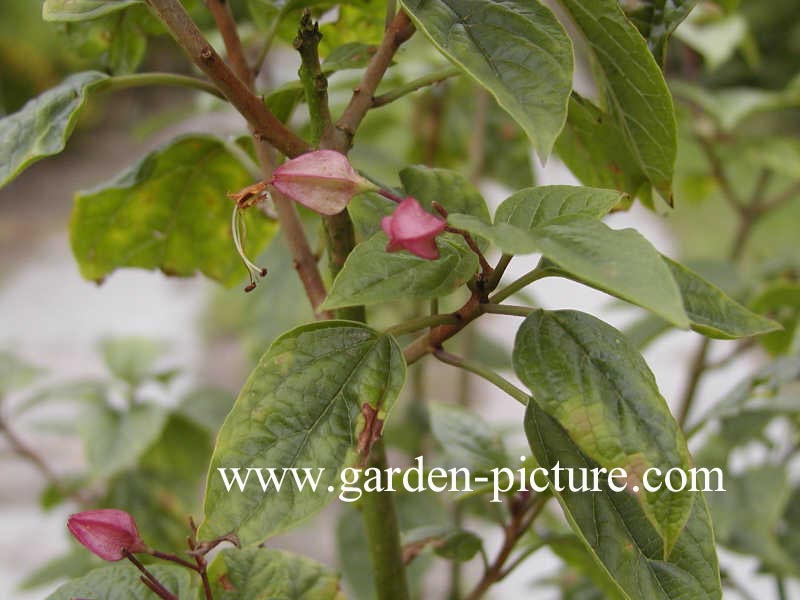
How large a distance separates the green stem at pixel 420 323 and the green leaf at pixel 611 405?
0.04 meters

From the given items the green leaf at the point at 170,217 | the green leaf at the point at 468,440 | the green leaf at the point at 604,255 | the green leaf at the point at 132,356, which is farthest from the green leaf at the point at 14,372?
the green leaf at the point at 604,255

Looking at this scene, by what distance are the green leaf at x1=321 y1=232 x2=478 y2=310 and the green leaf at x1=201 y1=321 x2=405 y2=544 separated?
1.1 inches

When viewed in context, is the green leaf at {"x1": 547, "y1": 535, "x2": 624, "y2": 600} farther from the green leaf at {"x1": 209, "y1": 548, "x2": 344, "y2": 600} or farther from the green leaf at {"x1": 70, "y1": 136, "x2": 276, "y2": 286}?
the green leaf at {"x1": 70, "y1": 136, "x2": 276, "y2": 286}

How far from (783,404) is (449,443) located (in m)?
0.31

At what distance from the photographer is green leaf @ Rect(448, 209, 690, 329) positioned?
0.27m

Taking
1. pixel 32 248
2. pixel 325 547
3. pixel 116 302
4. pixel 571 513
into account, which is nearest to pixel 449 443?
pixel 571 513

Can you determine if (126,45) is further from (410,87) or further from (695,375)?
(695,375)

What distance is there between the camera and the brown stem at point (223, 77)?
1.20 ft

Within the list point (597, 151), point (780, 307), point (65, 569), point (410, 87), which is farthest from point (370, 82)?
point (65, 569)

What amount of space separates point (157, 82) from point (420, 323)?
0.19m

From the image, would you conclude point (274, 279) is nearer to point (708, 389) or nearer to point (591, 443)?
point (591, 443)

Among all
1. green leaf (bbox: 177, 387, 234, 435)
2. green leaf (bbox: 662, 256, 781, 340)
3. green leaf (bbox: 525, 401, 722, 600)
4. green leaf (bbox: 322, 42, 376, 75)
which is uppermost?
green leaf (bbox: 322, 42, 376, 75)

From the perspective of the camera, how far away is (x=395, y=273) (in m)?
0.36

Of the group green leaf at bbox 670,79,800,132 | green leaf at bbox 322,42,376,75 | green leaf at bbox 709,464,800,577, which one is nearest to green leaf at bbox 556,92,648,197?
green leaf at bbox 322,42,376,75
